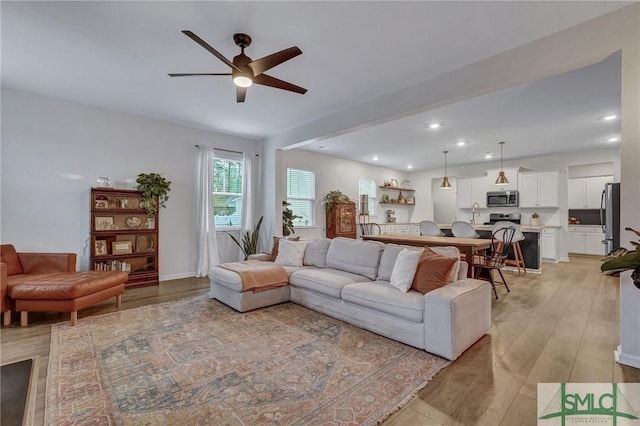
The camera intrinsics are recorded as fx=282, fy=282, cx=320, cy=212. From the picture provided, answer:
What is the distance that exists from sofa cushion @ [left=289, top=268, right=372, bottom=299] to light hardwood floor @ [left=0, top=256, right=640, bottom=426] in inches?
51.3

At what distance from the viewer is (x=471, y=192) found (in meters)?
8.27

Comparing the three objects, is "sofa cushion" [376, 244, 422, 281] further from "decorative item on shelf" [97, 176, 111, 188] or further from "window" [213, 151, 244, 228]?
"decorative item on shelf" [97, 176, 111, 188]

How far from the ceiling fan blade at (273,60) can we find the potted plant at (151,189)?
2.96m

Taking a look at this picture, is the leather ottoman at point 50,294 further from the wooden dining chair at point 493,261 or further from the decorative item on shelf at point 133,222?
the wooden dining chair at point 493,261

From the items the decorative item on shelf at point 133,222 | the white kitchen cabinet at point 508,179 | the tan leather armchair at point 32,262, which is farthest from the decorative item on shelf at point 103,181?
the white kitchen cabinet at point 508,179

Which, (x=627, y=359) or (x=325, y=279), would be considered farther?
(x=325, y=279)

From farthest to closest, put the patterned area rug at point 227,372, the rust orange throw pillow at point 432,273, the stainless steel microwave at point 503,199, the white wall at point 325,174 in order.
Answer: the stainless steel microwave at point 503,199 → the white wall at point 325,174 → the rust orange throw pillow at point 432,273 → the patterned area rug at point 227,372

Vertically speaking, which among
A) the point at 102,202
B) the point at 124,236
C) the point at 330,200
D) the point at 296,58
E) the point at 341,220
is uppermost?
the point at 296,58

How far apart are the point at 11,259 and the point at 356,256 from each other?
419 cm

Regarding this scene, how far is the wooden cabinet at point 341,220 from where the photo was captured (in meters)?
7.11

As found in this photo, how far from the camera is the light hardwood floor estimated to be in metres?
1.72

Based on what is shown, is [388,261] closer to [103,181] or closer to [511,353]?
[511,353]

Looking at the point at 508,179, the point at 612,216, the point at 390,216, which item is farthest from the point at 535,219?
the point at 612,216

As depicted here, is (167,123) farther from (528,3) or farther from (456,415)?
(456,415)
